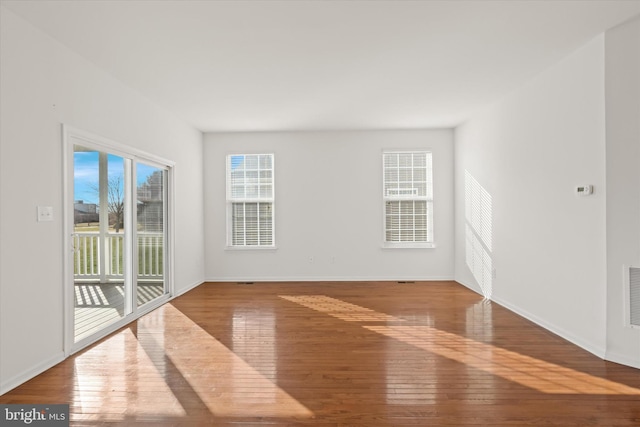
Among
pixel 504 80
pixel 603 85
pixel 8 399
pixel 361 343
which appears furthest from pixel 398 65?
pixel 8 399

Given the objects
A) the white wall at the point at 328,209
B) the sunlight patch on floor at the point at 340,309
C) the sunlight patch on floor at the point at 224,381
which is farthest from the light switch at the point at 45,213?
the white wall at the point at 328,209

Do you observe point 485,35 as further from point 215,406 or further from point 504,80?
point 215,406

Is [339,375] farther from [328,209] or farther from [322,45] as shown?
[328,209]

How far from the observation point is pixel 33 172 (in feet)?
9.04

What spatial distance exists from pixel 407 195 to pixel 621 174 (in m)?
3.66

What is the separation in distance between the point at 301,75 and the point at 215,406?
10.6 ft

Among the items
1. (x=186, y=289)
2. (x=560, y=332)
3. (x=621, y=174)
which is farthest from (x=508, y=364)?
(x=186, y=289)

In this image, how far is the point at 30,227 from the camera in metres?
2.72

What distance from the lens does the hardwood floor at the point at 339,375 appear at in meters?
2.15

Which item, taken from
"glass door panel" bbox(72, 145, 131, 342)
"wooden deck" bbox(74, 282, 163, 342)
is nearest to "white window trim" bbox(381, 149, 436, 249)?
"wooden deck" bbox(74, 282, 163, 342)

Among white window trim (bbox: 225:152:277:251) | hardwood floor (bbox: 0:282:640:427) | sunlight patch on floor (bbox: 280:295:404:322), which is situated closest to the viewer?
hardwood floor (bbox: 0:282:640:427)

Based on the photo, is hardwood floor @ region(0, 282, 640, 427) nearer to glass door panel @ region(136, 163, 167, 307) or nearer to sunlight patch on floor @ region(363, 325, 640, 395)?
sunlight patch on floor @ region(363, 325, 640, 395)

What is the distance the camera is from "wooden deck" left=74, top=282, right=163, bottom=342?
356 cm

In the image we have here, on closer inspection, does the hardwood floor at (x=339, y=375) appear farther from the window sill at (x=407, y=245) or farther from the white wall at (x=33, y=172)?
the window sill at (x=407, y=245)
